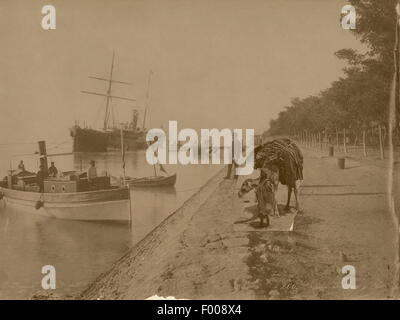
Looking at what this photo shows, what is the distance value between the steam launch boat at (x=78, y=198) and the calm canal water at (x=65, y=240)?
499mm

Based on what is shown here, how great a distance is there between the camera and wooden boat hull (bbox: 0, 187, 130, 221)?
893 inches

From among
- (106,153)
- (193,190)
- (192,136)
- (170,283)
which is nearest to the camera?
(170,283)

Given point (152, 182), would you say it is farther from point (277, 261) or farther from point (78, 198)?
point (277, 261)

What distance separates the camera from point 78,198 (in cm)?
2259

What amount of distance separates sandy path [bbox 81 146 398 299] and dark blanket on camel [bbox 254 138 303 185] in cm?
134

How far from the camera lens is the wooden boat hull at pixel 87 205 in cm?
2267

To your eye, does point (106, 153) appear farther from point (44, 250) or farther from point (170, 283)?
point (170, 283)

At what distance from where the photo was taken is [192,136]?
10977 mm

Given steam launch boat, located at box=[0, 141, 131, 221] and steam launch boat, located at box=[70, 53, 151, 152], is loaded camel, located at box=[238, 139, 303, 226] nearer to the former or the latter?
steam launch boat, located at box=[70, 53, 151, 152]

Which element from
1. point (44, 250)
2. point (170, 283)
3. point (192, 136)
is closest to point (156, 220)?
point (44, 250)

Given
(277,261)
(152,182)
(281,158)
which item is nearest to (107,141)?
(152,182)

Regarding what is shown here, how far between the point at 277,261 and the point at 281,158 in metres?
2.73
